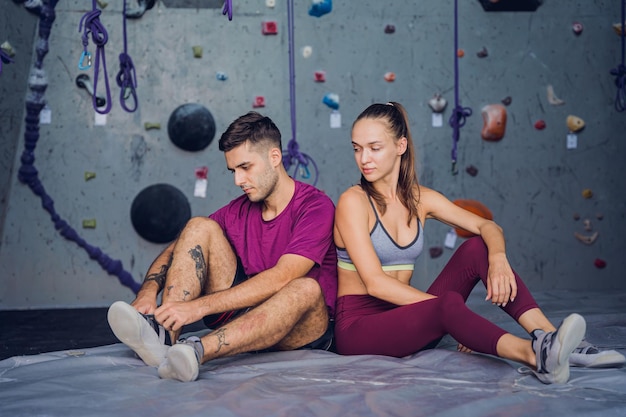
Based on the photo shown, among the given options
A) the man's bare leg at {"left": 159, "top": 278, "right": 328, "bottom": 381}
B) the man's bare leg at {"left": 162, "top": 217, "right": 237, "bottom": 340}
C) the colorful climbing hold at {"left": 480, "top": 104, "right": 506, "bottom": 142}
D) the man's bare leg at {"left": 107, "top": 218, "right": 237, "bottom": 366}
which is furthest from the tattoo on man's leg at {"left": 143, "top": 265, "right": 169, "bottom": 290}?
the colorful climbing hold at {"left": 480, "top": 104, "right": 506, "bottom": 142}

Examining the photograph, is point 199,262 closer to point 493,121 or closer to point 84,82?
point 84,82

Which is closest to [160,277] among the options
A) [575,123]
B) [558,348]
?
[558,348]

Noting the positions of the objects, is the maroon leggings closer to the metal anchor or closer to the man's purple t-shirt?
the man's purple t-shirt

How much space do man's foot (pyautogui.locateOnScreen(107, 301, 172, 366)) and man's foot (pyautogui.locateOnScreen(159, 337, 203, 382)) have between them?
128 millimetres

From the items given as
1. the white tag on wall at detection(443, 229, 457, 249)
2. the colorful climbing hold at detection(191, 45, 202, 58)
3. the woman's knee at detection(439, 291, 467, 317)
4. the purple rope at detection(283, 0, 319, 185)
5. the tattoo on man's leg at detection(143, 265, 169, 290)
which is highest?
the colorful climbing hold at detection(191, 45, 202, 58)

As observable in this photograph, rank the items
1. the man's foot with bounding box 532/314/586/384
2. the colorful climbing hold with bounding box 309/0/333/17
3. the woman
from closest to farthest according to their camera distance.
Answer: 1. the man's foot with bounding box 532/314/586/384
2. the woman
3. the colorful climbing hold with bounding box 309/0/333/17

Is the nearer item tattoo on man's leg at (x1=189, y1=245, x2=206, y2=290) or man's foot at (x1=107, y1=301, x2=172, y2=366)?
man's foot at (x1=107, y1=301, x2=172, y2=366)

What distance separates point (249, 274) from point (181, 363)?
593 millimetres

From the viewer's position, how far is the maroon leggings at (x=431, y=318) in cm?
187

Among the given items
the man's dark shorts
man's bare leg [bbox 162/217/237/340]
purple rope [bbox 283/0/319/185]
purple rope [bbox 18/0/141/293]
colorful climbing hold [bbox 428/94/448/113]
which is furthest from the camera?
colorful climbing hold [bbox 428/94/448/113]

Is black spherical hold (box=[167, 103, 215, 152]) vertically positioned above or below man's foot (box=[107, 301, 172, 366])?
above

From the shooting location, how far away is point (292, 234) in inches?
90.4

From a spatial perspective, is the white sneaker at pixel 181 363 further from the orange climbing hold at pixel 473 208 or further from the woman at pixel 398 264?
the orange climbing hold at pixel 473 208

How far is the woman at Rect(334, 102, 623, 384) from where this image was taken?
2017mm
